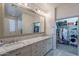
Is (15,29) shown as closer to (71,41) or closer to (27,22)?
(27,22)

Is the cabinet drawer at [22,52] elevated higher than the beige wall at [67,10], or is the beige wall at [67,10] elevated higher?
the beige wall at [67,10]

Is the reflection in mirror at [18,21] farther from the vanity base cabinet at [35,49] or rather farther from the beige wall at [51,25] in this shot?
the vanity base cabinet at [35,49]

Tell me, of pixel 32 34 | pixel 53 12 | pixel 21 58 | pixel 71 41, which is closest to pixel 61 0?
pixel 53 12

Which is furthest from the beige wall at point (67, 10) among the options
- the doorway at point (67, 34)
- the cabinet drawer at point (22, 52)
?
→ the cabinet drawer at point (22, 52)

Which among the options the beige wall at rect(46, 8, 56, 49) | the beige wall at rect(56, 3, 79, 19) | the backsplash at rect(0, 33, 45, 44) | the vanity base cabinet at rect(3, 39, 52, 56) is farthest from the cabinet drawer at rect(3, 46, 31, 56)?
the beige wall at rect(56, 3, 79, 19)

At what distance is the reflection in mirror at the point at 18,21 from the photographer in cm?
199

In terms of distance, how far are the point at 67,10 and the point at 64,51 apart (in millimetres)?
859

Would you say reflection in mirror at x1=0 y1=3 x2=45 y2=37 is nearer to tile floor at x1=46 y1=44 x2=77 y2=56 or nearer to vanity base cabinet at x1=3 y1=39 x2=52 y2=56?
vanity base cabinet at x1=3 y1=39 x2=52 y2=56

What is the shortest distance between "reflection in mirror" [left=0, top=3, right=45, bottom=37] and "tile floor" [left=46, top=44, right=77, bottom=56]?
1.81 feet

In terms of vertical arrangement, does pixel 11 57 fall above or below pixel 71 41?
below

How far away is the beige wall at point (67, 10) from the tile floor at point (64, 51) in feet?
2.16

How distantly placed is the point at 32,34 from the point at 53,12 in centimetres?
73

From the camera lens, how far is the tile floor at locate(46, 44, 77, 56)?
2088 mm

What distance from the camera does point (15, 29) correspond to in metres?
2.21
